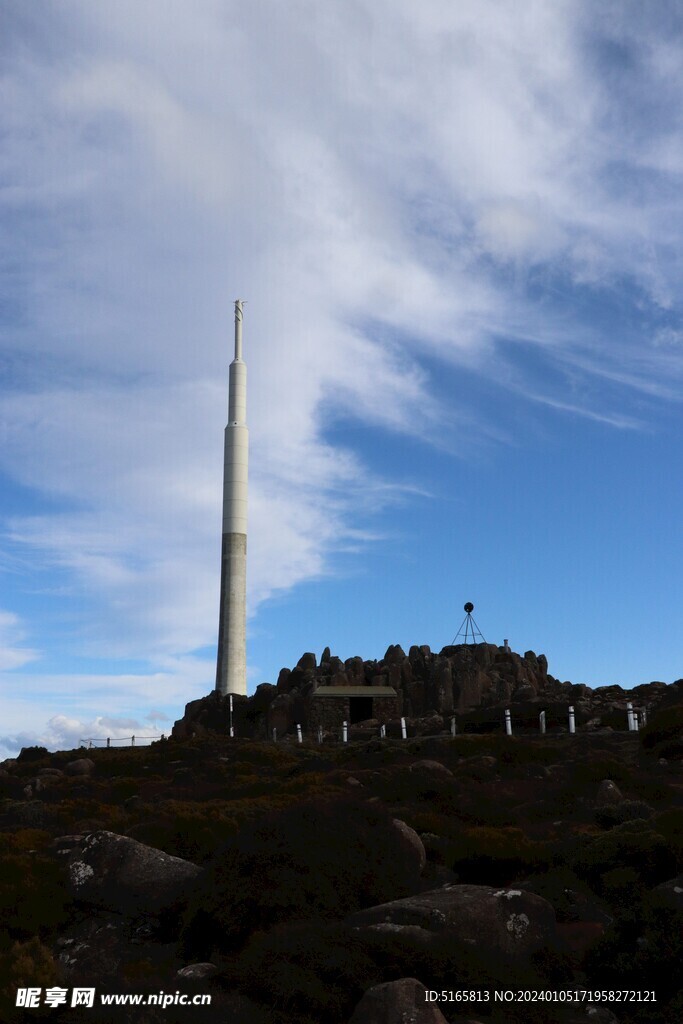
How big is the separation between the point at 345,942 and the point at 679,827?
7291mm

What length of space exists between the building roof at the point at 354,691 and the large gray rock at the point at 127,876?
39.6 meters

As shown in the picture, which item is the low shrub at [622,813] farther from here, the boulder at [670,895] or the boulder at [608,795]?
the boulder at [670,895]

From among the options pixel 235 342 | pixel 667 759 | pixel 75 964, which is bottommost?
pixel 75 964

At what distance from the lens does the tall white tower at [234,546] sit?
57906mm

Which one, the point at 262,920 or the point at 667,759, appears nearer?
the point at 262,920

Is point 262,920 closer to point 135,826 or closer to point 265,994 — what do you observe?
point 265,994

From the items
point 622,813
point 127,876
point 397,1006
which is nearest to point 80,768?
point 127,876

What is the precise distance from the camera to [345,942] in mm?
8625

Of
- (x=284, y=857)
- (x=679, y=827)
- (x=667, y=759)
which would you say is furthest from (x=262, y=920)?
(x=667, y=759)

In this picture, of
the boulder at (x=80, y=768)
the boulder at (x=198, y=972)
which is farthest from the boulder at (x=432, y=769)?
the boulder at (x=80, y=768)

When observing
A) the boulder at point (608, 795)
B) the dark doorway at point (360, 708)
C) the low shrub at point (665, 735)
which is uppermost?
the dark doorway at point (360, 708)

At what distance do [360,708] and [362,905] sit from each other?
43.9m

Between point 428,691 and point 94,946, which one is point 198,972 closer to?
point 94,946

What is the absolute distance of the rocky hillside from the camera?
322 inches
